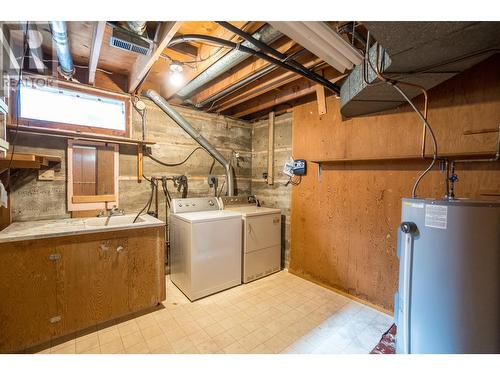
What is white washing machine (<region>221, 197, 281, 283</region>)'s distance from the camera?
8.93ft

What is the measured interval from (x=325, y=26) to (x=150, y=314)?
8.84 feet

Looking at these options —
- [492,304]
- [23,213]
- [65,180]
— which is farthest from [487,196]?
[23,213]

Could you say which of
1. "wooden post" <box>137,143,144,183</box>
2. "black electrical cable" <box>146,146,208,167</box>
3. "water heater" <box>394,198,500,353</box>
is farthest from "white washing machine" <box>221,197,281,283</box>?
"water heater" <box>394,198,500,353</box>

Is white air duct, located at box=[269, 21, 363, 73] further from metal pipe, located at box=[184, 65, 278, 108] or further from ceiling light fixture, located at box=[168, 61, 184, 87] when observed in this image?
ceiling light fixture, located at box=[168, 61, 184, 87]

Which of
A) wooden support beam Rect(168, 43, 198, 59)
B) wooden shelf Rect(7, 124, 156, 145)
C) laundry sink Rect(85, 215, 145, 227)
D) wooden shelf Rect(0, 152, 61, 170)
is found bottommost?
laundry sink Rect(85, 215, 145, 227)

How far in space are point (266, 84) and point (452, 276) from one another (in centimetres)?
222

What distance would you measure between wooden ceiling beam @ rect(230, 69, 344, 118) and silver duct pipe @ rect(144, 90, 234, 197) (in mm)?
810

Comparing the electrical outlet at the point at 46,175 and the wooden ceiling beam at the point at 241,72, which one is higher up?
the wooden ceiling beam at the point at 241,72

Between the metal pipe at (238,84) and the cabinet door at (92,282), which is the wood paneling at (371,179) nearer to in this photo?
the metal pipe at (238,84)

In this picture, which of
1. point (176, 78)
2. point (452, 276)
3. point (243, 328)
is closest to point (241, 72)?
point (176, 78)

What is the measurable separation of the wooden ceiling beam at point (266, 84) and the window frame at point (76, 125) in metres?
1.19

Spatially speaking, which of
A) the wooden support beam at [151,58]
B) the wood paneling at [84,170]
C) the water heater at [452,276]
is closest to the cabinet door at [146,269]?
the wood paneling at [84,170]

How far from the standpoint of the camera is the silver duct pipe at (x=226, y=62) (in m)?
1.57
